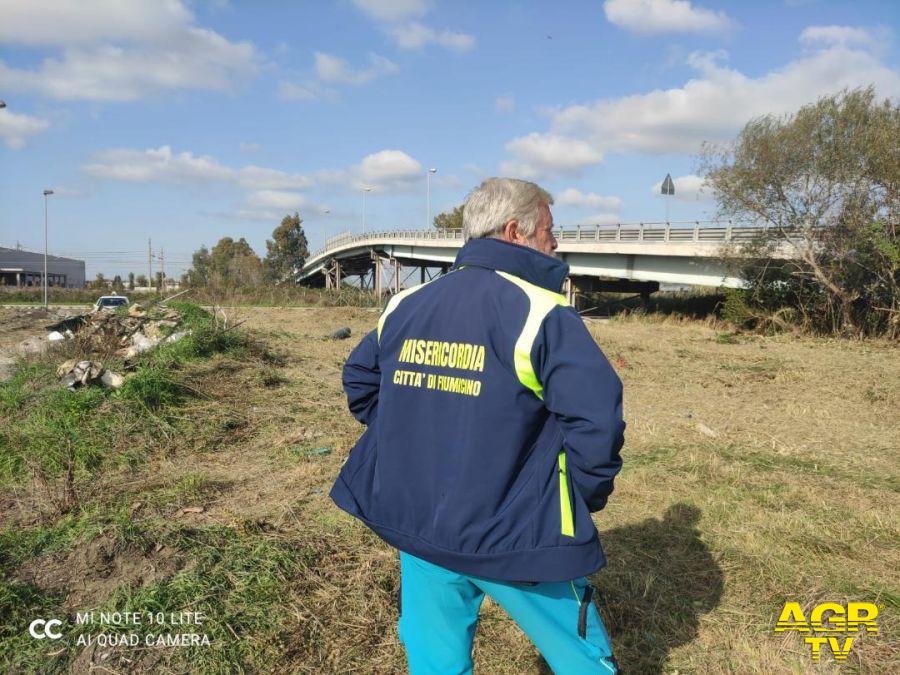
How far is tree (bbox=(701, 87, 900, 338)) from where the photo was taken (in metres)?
15.3

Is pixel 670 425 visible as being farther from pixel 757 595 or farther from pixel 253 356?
pixel 253 356

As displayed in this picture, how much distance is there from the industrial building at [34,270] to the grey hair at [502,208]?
278 ft

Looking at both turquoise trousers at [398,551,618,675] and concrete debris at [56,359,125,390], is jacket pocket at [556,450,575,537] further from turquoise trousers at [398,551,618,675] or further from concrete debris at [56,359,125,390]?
concrete debris at [56,359,125,390]

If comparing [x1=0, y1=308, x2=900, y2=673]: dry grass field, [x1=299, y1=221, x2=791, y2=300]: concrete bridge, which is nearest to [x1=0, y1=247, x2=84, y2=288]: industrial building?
[x1=299, y1=221, x2=791, y2=300]: concrete bridge

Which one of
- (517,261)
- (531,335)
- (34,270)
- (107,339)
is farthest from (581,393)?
(34,270)

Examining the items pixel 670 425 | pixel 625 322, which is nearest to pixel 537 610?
pixel 670 425

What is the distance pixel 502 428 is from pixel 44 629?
2.69m

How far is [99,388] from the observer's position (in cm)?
710

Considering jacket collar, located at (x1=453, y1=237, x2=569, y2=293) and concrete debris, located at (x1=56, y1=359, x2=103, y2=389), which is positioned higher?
jacket collar, located at (x1=453, y1=237, x2=569, y2=293)

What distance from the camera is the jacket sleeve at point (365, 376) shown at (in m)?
2.14

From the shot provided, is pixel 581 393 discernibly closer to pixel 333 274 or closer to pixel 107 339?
pixel 107 339

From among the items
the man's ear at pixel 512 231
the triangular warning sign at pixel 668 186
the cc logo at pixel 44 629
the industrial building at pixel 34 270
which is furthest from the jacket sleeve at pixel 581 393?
the industrial building at pixel 34 270

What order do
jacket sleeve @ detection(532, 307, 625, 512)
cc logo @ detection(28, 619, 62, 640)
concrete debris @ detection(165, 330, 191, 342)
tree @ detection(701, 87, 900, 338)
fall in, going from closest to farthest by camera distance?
jacket sleeve @ detection(532, 307, 625, 512) → cc logo @ detection(28, 619, 62, 640) → concrete debris @ detection(165, 330, 191, 342) → tree @ detection(701, 87, 900, 338)

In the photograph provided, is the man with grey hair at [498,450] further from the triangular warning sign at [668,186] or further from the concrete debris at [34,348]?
the triangular warning sign at [668,186]
